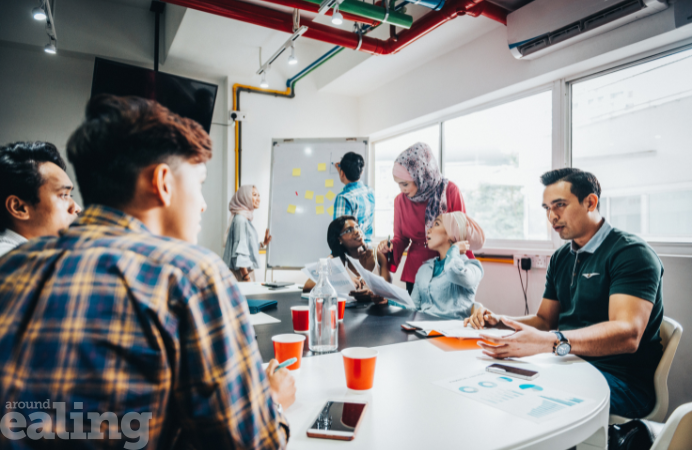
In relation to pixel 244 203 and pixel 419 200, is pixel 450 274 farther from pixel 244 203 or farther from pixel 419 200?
pixel 244 203

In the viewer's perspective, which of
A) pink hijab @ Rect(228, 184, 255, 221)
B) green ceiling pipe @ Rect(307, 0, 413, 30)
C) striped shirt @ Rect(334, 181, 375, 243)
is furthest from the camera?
pink hijab @ Rect(228, 184, 255, 221)

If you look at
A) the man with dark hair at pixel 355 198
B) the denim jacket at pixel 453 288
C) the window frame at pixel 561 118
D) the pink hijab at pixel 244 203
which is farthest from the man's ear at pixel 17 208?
the window frame at pixel 561 118

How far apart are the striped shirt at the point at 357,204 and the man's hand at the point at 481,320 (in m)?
1.53

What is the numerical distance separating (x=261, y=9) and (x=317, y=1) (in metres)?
0.63

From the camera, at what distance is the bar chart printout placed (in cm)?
75

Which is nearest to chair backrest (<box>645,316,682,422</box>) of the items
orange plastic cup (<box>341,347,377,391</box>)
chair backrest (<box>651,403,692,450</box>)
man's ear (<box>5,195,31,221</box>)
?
chair backrest (<box>651,403,692,450</box>)

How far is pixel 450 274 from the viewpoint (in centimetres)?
175

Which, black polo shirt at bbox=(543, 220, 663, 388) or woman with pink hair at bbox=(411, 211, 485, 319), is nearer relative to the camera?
black polo shirt at bbox=(543, 220, 663, 388)

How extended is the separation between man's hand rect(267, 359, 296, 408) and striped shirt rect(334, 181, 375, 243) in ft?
6.86

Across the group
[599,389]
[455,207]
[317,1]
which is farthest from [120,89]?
[599,389]

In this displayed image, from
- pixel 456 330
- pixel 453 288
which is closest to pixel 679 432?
pixel 456 330

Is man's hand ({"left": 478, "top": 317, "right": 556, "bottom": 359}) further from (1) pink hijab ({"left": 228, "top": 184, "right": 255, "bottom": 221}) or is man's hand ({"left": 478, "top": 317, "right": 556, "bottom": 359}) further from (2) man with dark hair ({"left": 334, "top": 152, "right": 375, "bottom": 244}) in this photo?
(1) pink hijab ({"left": 228, "top": 184, "right": 255, "bottom": 221})

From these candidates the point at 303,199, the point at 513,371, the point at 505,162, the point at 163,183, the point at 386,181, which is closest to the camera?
the point at 163,183

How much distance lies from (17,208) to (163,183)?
1220mm
